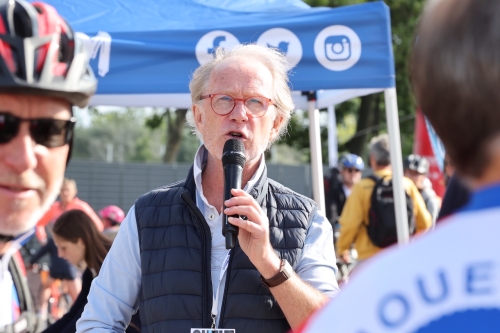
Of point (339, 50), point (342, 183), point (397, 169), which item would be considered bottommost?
point (397, 169)

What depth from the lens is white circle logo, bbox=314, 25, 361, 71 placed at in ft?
14.8

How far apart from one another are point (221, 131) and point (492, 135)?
72.2 inches

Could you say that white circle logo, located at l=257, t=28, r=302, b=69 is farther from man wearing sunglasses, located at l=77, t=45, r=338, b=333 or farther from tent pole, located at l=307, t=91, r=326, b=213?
man wearing sunglasses, located at l=77, t=45, r=338, b=333

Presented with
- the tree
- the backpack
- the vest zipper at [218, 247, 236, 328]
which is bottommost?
the vest zipper at [218, 247, 236, 328]

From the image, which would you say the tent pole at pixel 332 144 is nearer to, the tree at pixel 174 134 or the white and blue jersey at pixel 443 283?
the tree at pixel 174 134

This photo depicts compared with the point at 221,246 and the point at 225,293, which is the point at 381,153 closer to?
the point at 221,246

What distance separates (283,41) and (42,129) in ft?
10.8

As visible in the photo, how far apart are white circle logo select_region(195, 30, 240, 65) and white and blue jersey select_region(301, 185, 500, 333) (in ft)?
12.1

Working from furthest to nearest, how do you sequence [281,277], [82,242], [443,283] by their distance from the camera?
[82,242] < [281,277] < [443,283]

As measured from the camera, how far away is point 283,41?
4.52 m

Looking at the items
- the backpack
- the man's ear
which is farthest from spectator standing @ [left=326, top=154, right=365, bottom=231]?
the man's ear

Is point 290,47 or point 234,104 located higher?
point 290,47

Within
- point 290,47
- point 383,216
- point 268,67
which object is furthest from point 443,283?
point 383,216

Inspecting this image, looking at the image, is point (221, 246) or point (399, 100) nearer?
point (221, 246)
